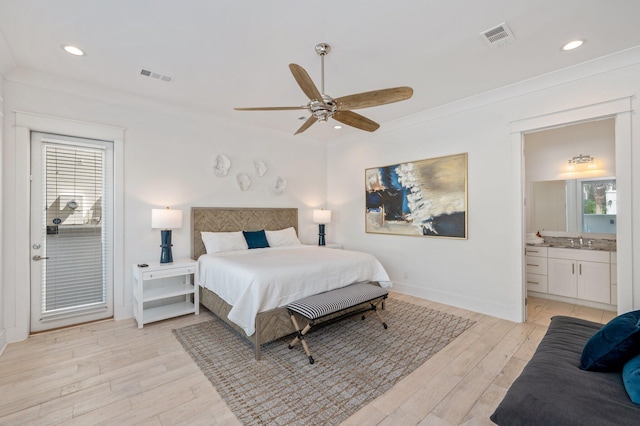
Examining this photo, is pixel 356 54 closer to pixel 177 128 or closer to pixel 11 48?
pixel 177 128

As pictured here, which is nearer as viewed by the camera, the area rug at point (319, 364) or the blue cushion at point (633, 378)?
the blue cushion at point (633, 378)

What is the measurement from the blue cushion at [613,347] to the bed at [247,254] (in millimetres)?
2094

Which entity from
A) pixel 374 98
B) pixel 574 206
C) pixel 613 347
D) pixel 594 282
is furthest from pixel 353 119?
pixel 574 206

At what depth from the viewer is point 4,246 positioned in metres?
2.96

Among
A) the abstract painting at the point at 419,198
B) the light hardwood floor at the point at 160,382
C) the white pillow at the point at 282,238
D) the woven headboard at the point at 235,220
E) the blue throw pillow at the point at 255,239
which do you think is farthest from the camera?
the white pillow at the point at 282,238

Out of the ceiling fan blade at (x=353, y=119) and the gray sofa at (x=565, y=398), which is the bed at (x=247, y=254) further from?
the gray sofa at (x=565, y=398)

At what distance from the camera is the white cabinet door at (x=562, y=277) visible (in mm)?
4074

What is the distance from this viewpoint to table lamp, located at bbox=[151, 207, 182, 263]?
363 cm

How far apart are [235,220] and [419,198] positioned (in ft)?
9.66

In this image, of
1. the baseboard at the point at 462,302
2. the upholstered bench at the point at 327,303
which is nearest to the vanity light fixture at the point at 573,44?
the baseboard at the point at 462,302

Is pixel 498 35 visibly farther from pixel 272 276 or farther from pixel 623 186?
pixel 272 276

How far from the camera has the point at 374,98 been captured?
2.42 meters

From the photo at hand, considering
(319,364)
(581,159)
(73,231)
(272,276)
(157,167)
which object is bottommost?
(319,364)

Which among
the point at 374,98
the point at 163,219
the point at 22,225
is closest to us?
the point at 374,98
